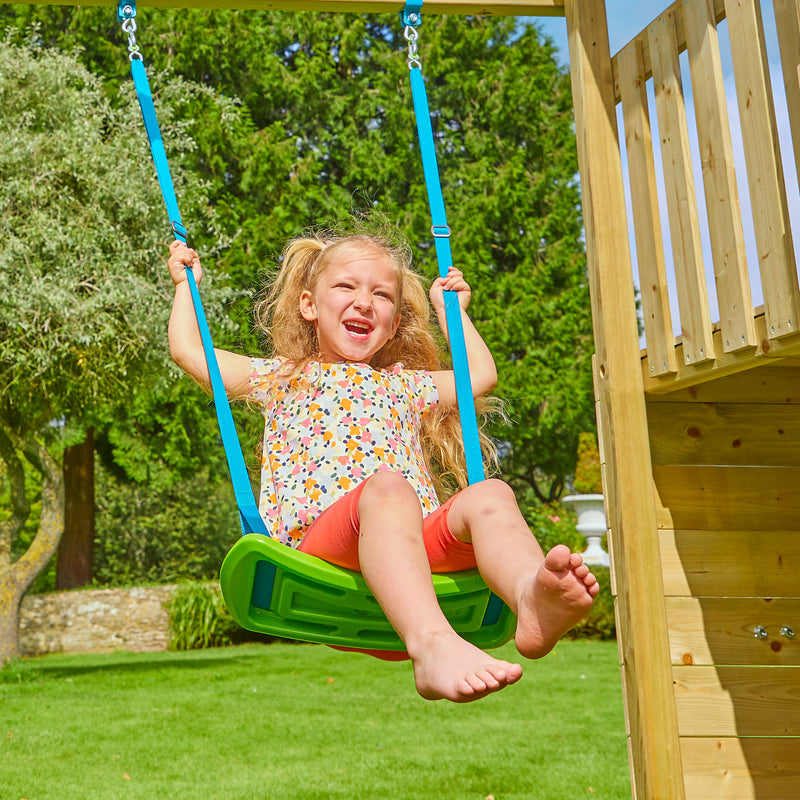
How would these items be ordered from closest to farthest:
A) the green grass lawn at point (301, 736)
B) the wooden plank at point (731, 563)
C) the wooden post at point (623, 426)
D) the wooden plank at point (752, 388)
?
the wooden post at point (623, 426), the wooden plank at point (731, 563), the wooden plank at point (752, 388), the green grass lawn at point (301, 736)

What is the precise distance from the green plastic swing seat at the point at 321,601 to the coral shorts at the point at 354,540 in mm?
34

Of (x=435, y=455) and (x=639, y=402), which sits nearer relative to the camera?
(x=639, y=402)

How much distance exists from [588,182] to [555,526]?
10160 millimetres

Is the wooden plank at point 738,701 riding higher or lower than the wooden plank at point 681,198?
lower

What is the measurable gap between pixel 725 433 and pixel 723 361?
65 cm

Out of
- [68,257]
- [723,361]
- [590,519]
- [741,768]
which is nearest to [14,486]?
[68,257]

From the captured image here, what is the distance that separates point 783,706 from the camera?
10.5 ft


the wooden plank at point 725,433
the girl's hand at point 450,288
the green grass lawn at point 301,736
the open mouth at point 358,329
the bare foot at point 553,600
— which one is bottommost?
the green grass lawn at point 301,736

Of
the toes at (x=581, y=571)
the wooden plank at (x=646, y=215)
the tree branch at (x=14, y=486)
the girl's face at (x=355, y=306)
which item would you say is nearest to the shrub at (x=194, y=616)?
the tree branch at (x=14, y=486)

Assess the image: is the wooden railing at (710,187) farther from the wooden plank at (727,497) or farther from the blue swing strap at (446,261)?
the blue swing strap at (446,261)

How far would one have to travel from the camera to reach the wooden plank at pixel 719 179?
8.54ft

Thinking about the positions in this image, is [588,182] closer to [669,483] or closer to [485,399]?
[485,399]

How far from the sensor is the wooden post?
2.81 meters

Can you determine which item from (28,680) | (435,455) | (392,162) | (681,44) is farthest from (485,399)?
(392,162)
